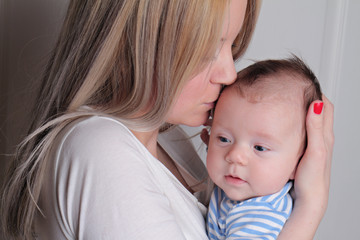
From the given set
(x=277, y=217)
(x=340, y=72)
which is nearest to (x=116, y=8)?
(x=277, y=217)

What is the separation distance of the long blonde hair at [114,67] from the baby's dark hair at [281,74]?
14cm

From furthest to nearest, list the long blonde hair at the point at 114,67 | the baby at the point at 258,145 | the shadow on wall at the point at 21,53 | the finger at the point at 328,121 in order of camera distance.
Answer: the shadow on wall at the point at 21,53 < the finger at the point at 328,121 < the baby at the point at 258,145 < the long blonde hair at the point at 114,67

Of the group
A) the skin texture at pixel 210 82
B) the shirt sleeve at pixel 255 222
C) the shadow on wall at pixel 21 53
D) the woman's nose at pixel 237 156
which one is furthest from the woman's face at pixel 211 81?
the shadow on wall at pixel 21 53

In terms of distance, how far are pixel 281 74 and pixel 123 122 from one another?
38 centimetres

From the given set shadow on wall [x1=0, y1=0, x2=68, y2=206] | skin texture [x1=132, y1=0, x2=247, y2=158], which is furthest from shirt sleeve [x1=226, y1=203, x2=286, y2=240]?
shadow on wall [x1=0, y1=0, x2=68, y2=206]

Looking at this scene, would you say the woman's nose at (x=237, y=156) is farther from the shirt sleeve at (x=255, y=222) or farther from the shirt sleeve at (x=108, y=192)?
the shirt sleeve at (x=108, y=192)

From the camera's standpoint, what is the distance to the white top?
2.70ft

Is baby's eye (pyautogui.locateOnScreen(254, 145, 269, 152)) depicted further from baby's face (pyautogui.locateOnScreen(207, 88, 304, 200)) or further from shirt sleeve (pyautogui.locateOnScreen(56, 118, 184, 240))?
shirt sleeve (pyautogui.locateOnScreen(56, 118, 184, 240))

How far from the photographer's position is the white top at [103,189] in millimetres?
823

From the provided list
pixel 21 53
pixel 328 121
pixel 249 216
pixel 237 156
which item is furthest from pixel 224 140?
pixel 21 53

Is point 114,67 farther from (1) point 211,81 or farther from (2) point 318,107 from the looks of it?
(2) point 318,107

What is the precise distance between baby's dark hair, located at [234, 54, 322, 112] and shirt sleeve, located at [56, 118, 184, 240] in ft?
1.08

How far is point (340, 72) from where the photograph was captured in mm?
1856

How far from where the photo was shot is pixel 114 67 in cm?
100
